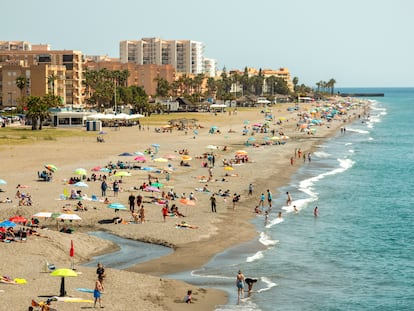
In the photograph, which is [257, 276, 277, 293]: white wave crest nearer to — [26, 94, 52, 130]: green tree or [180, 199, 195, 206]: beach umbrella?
[180, 199, 195, 206]: beach umbrella

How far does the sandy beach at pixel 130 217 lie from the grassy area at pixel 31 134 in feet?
9.92

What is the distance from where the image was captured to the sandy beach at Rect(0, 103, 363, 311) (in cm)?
2562

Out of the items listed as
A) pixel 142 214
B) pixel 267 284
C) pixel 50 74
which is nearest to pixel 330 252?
pixel 267 284

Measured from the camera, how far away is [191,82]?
18512 centimetres

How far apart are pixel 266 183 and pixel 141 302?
31.1 meters

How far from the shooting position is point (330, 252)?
34.5 m

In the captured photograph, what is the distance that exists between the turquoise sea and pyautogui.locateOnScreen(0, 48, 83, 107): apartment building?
6901cm

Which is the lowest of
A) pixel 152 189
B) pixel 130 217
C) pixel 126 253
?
pixel 126 253

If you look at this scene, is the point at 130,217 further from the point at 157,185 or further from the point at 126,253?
the point at 157,185

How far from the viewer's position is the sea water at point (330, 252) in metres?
27.3

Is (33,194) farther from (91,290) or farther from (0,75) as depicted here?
(0,75)

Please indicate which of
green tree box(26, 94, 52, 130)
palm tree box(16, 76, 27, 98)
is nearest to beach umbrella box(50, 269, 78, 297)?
green tree box(26, 94, 52, 130)

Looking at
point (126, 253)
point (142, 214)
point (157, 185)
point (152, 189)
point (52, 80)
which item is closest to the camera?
point (126, 253)

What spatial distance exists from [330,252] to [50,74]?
94698 millimetres
